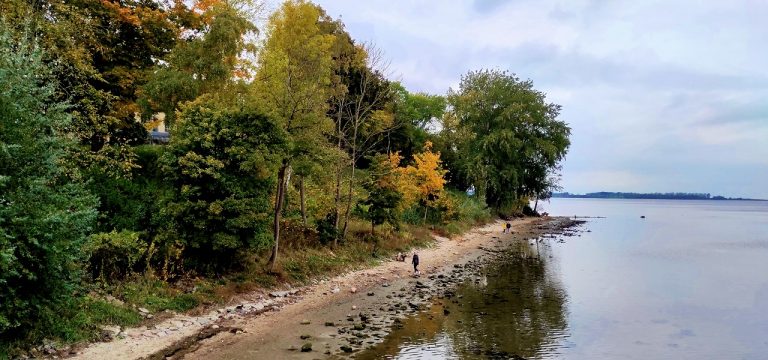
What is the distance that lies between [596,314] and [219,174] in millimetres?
16369

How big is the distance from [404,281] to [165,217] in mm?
12298

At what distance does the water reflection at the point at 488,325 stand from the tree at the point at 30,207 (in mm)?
8051

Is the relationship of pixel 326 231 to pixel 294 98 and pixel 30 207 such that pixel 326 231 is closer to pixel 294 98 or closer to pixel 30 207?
pixel 294 98

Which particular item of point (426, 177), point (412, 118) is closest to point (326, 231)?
point (426, 177)

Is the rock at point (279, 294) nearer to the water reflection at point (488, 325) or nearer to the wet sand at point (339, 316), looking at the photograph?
the wet sand at point (339, 316)

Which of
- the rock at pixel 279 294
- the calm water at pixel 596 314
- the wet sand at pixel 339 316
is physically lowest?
the calm water at pixel 596 314

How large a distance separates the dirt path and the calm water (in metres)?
2.14

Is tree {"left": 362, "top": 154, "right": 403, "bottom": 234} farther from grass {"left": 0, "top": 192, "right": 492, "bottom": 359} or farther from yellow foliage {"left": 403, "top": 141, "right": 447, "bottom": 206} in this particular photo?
yellow foliage {"left": 403, "top": 141, "right": 447, "bottom": 206}

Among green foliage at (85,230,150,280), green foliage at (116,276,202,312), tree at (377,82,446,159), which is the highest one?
tree at (377,82,446,159)

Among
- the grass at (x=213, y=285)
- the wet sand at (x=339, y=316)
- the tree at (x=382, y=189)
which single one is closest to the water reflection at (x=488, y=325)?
the wet sand at (x=339, y=316)

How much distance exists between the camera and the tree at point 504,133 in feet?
198

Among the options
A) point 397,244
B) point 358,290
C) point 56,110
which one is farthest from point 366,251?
point 56,110

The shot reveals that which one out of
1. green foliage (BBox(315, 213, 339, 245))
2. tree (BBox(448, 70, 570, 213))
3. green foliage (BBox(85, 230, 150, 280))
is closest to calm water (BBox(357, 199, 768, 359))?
green foliage (BBox(315, 213, 339, 245))

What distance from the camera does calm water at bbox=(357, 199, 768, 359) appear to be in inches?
603
